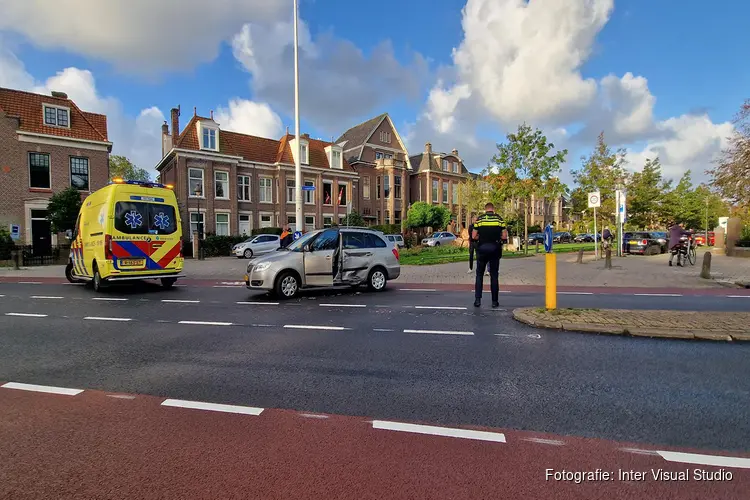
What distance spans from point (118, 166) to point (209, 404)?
66.2 m

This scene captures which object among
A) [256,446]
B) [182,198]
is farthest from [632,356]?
[182,198]

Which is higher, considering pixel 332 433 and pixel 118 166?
pixel 118 166

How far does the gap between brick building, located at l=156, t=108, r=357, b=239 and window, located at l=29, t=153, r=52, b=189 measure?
7.96 meters

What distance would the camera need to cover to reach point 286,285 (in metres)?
9.87

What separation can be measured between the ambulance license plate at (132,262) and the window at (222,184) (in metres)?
24.1

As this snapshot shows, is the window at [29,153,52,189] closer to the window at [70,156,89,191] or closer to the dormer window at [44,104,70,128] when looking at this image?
the window at [70,156,89,191]

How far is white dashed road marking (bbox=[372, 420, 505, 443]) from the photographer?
9.69 feet

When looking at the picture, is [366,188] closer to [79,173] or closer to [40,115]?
[79,173]

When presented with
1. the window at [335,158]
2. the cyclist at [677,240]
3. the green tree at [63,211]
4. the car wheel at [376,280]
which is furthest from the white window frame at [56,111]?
the cyclist at [677,240]

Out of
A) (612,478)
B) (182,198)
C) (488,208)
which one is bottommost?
(612,478)

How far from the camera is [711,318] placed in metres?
6.63

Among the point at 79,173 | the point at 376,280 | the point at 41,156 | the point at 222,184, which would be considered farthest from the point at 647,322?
the point at 41,156

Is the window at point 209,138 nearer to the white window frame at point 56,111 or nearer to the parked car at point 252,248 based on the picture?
the white window frame at point 56,111

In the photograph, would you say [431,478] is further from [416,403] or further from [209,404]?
[209,404]
